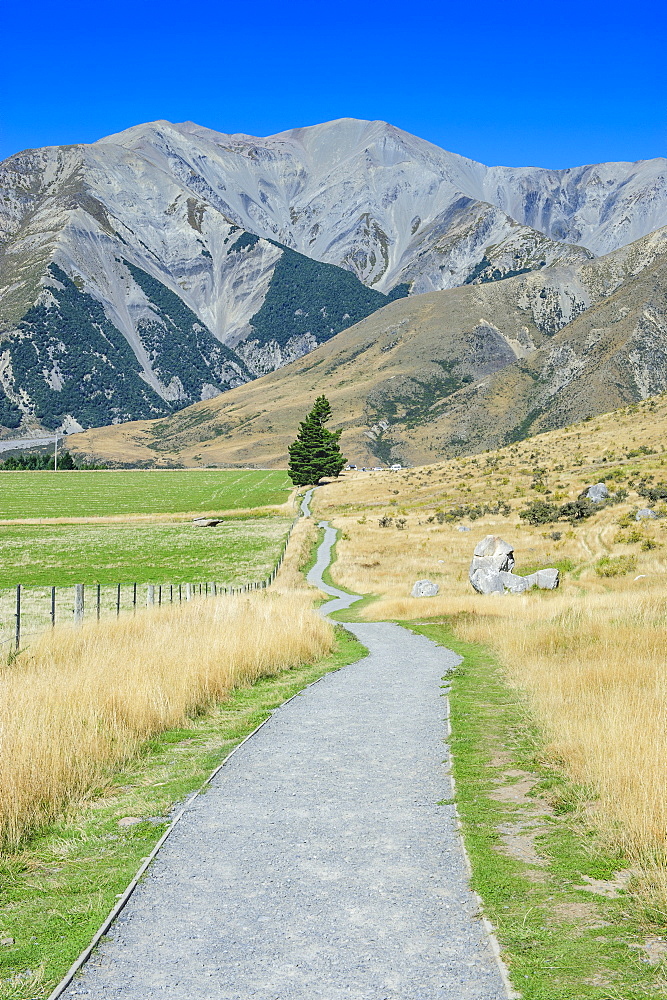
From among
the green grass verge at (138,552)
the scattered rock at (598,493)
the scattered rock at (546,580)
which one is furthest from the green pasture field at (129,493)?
the scattered rock at (546,580)

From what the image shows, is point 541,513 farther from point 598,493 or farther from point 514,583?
point 514,583

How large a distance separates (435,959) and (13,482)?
16597 centimetres

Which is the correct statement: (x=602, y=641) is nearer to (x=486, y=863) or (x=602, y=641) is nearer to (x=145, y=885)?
(x=486, y=863)

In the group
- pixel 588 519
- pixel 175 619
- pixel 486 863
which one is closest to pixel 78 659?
pixel 175 619

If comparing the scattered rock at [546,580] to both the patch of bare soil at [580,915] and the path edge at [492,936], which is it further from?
the patch of bare soil at [580,915]

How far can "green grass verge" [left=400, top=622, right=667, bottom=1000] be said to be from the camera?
20.0 feet

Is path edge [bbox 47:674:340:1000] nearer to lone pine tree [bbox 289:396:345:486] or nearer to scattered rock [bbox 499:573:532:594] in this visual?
scattered rock [bbox 499:573:532:594]

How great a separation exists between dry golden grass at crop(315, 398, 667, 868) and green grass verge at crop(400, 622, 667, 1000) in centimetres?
37

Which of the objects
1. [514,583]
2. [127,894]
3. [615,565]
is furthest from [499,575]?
[127,894]

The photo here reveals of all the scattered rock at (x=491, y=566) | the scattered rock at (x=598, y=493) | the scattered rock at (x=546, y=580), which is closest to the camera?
the scattered rock at (x=546, y=580)

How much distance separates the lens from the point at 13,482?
6324 inches

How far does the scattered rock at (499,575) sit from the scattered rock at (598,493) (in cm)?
2461

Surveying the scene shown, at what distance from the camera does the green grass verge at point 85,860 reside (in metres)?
6.54

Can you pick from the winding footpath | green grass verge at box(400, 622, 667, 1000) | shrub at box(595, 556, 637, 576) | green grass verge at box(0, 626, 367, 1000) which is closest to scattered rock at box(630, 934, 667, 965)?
green grass verge at box(400, 622, 667, 1000)
